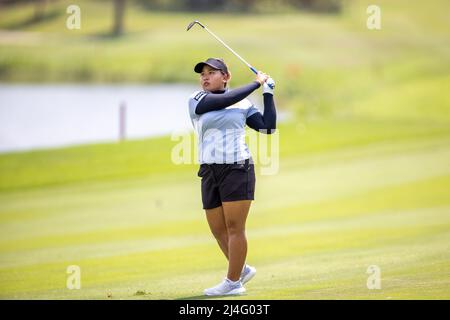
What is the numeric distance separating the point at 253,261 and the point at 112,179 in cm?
719

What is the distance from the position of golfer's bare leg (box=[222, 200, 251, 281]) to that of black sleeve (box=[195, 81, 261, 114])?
2.10 ft

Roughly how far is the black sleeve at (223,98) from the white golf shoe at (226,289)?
1154 mm

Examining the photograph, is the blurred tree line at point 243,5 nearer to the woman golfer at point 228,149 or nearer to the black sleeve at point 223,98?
the woman golfer at point 228,149

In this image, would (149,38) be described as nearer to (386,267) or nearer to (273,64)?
(273,64)

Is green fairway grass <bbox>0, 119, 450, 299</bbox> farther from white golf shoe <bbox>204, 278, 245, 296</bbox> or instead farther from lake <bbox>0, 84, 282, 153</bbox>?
lake <bbox>0, 84, 282, 153</bbox>

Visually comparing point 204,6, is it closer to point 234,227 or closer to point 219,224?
point 219,224

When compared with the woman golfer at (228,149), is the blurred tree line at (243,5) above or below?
above

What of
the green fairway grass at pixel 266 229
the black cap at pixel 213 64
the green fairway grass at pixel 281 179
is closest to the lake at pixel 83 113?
the green fairway grass at pixel 281 179

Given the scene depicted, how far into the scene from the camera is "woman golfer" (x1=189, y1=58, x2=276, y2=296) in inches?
289

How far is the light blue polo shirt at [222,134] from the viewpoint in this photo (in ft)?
24.1

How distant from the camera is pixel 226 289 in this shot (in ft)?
24.5

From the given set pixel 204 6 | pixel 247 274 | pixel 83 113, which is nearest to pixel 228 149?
pixel 247 274

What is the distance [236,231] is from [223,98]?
0.89 metres

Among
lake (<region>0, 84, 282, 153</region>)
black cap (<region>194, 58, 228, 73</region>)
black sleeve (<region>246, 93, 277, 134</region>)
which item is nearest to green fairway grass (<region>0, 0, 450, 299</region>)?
black sleeve (<region>246, 93, 277, 134</region>)
